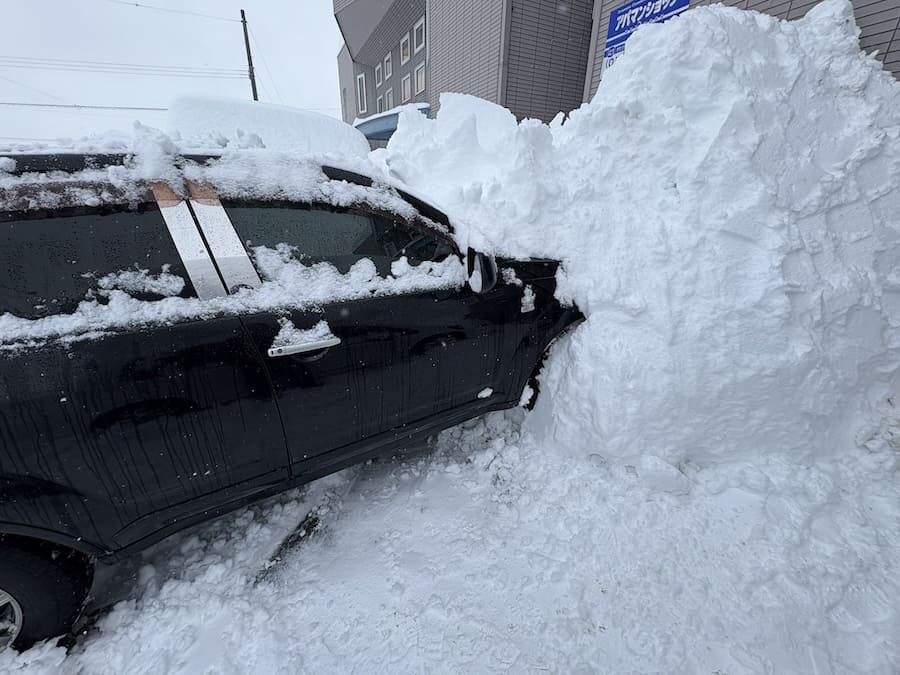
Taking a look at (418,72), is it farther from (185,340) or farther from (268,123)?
(185,340)

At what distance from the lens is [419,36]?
14883mm

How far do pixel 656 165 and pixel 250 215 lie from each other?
108 inches

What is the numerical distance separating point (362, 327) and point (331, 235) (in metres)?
0.51

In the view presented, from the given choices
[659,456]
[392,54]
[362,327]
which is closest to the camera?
[362,327]

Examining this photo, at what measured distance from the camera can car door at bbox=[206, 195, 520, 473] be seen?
1.86m

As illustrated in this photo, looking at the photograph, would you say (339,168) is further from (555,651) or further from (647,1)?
(647,1)

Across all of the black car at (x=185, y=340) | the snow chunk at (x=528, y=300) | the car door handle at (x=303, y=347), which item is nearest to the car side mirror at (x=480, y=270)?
the black car at (x=185, y=340)

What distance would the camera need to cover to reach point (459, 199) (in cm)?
337

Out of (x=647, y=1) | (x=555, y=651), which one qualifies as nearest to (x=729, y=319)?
(x=555, y=651)

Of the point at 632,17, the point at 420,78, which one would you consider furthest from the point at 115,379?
the point at 420,78

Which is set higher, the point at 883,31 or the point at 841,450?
the point at 883,31

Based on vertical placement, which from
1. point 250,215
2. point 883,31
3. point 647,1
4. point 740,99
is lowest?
point 250,215

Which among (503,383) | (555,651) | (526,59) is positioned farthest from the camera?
(526,59)

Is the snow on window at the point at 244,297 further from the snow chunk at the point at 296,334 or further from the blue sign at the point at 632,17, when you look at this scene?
the blue sign at the point at 632,17
